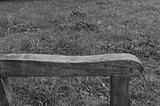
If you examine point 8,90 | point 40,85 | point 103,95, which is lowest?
point 103,95

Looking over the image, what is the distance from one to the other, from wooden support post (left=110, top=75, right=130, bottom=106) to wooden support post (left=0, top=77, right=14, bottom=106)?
2.90 ft

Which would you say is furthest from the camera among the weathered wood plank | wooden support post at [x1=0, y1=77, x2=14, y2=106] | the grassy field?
the grassy field

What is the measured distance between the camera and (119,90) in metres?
1.39

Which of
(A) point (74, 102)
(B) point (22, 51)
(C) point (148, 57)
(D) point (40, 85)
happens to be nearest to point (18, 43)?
(B) point (22, 51)

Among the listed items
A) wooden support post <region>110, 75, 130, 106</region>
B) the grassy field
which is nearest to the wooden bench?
wooden support post <region>110, 75, 130, 106</region>

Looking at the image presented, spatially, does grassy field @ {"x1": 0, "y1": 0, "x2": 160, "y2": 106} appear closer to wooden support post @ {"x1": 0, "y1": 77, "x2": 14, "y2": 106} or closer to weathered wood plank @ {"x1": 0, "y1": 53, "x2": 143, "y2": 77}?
wooden support post @ {"x1": 0, "y1": 77, "x2": 14, "y2": 106}

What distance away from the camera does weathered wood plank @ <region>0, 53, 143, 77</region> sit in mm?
1259

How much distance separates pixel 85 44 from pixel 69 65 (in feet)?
7.17

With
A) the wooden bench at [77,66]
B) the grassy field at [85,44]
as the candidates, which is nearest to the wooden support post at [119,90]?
the wooden bench at [77,66]

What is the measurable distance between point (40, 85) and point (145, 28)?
3.14m

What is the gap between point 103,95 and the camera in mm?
2291

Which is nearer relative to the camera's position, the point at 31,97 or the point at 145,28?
the point at 31,97

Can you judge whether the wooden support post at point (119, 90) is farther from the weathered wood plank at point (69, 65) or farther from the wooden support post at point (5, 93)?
the wooden support post at point (5, 93)

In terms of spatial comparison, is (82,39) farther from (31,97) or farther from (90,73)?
(90,73)
